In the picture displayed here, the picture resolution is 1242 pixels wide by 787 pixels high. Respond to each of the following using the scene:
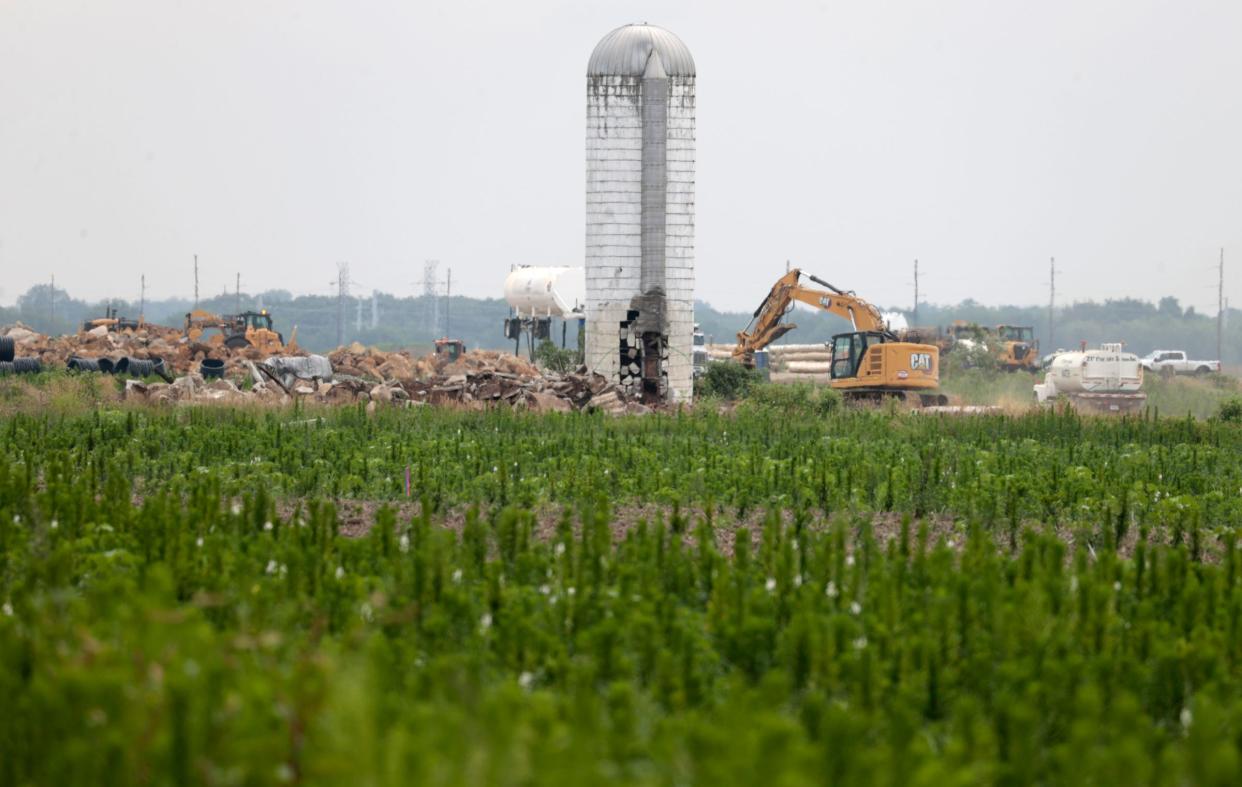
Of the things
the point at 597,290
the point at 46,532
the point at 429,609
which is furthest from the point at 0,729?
the point at 597,290

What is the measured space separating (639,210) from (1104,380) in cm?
1304

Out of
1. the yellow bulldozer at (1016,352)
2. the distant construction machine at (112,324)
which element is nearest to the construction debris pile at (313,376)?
the distant construction machine at (112,324)

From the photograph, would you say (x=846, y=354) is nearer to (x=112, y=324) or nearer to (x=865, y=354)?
(x=865, y=354)

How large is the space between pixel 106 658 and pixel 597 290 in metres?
25.8

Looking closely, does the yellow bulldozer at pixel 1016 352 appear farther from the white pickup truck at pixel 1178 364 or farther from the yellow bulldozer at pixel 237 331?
the yellow bulldozer at pixel 237 331

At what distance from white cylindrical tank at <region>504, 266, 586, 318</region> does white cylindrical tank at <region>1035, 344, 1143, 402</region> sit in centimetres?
1431

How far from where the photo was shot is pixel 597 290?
3055cm

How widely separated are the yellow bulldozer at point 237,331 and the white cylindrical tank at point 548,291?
24.8 ft

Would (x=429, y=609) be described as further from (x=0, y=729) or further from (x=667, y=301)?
(x=667, y=301)

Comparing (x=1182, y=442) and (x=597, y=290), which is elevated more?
(x=597, y=290)

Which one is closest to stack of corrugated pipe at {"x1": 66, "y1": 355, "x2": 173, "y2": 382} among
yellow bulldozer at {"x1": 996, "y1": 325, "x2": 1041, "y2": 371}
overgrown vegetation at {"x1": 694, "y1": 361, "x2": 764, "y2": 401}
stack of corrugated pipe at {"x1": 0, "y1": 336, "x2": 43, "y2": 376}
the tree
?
stack of corrugated pipe at {"x1": 0, "y1": 336, "x2": 43, "y2": 376}

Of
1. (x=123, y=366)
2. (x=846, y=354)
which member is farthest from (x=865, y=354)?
(x=123, y=366)

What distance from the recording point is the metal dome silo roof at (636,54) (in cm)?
3006

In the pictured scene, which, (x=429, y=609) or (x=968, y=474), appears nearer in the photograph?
(x=429, y=609)
